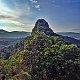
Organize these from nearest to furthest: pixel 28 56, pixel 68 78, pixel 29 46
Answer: pixel 68 78
pixel 28 56
pixel 29 46

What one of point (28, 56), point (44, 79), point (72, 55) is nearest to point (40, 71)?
point (44, 79)

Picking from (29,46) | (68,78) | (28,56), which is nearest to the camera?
(68,78)

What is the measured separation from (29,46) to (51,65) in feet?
35.7

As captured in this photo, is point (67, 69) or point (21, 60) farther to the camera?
point (21, 60)

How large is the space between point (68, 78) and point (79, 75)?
2.81 metres

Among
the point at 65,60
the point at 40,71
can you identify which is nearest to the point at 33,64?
the point at 40,71

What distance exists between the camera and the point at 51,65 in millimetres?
50062

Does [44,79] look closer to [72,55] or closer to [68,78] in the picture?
[68,78]

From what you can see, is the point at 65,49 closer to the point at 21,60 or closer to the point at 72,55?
the point at 72,55

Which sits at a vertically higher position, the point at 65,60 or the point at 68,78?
the point at 65,60

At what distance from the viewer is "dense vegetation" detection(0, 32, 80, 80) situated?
4922cm

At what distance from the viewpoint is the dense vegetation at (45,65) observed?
49219 mm

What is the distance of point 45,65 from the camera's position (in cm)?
4991

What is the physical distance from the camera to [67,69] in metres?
50.0
